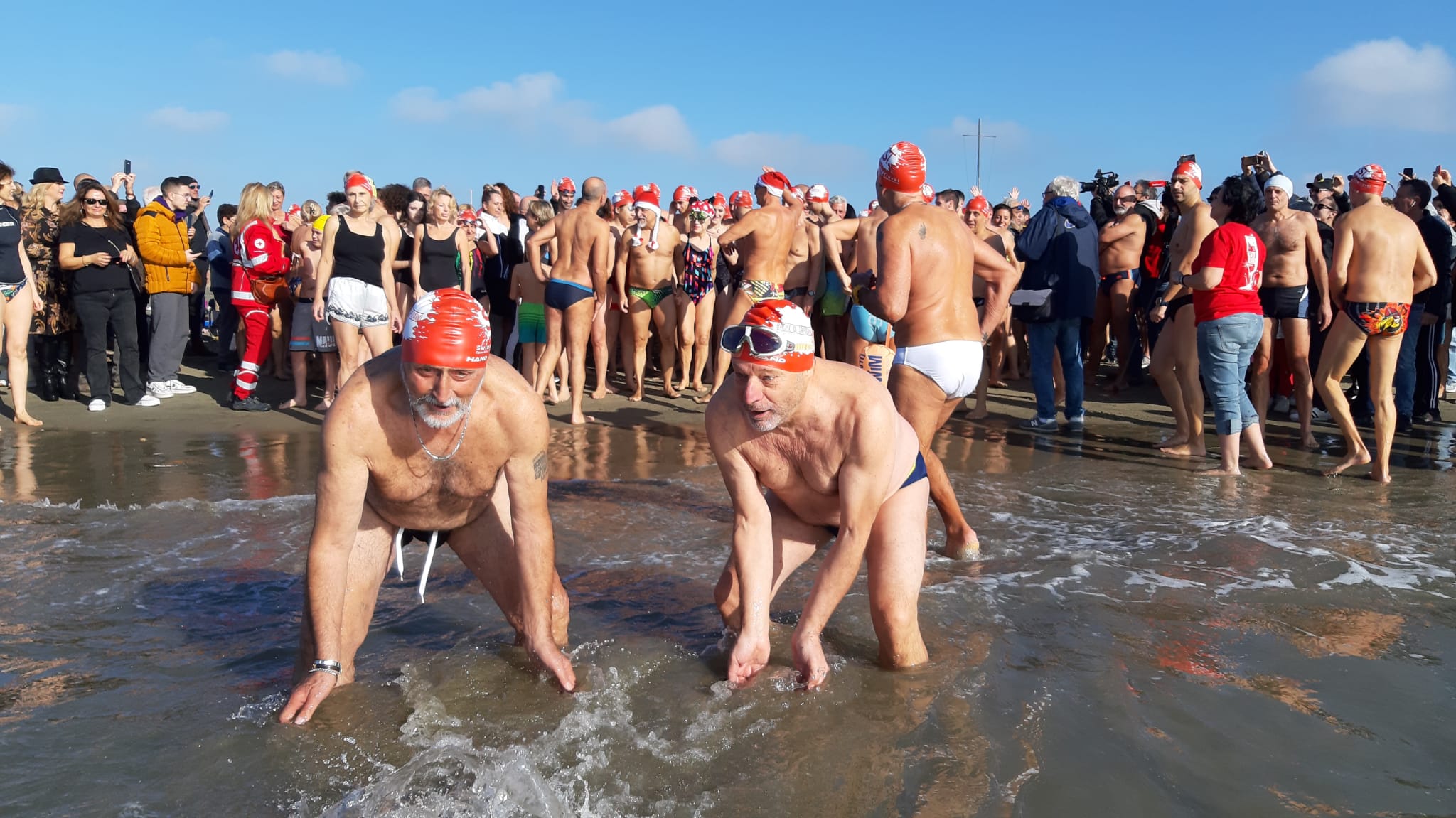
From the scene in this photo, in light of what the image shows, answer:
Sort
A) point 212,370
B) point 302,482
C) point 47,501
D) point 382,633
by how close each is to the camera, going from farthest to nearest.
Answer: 1. point 212,370
2. point 302,482
3. point 47,501
4. point 382,633

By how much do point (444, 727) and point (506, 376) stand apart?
1.10m

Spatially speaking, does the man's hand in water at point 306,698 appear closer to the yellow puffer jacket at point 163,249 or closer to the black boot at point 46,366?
the yellow puffer jacket at point 163,249

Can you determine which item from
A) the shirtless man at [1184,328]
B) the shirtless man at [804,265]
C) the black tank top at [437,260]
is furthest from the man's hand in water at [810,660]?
the shirtless man at [804,265]

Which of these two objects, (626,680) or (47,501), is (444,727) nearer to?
(626,680)

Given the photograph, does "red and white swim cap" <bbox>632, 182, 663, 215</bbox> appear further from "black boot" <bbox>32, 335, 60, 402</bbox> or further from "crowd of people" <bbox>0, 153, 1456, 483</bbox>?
"black boot" <bbox>32, 335, 60, 402</bbox>

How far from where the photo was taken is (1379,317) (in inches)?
273

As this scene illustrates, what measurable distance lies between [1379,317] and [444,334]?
6.19 meters

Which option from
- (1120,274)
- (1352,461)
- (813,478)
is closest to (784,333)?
(813,478)

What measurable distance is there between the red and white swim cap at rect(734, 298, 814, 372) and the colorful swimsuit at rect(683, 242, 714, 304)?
7.04m

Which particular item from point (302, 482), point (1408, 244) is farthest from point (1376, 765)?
point (302, 482)

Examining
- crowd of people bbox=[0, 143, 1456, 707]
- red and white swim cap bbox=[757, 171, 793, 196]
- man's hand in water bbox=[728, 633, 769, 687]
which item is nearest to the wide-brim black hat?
crowd of people bbox=[0, 143, 1456, 707]

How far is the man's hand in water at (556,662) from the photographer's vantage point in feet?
11.6

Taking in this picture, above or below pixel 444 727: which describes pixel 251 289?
above

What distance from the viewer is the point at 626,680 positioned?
3785 millimetres
